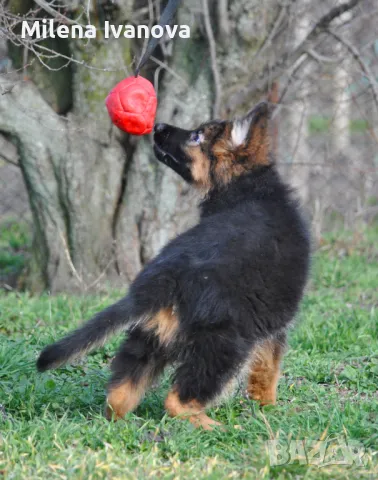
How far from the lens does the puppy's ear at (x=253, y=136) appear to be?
5.29 m

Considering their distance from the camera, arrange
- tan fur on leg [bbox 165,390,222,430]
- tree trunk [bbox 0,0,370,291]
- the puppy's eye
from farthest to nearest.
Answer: tree trunk [bbox 0,0,370,291] → the puppy's eye → tan fur on leg [bbox 165,390,222,430]


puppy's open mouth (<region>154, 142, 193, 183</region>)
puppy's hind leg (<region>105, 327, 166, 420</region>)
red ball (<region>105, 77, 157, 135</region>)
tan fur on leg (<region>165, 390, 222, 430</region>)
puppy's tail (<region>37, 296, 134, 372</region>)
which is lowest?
tan fur on leg (<region>165, 390, 222, 430</region>)

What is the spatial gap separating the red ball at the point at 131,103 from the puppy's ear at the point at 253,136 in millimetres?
673

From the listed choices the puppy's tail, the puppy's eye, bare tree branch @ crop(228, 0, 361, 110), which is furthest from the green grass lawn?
bare tree branch @ crop(228, 0, 361, 110)

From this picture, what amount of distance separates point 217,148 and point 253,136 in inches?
11.5

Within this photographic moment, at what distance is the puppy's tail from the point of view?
13.9ft

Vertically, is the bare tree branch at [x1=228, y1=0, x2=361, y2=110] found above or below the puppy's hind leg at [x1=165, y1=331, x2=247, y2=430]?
above

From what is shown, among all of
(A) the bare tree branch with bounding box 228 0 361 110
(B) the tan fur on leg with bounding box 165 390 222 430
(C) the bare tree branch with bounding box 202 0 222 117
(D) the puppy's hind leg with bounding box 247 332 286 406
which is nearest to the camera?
(B) the tan fur on leg with bounding box 165 390 222 430

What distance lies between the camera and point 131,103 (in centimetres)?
535

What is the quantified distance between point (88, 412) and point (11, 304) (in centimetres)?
309

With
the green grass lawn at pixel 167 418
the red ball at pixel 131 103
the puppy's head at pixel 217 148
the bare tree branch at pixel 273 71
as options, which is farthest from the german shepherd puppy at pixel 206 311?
the bare tree branch at pixel 273 71

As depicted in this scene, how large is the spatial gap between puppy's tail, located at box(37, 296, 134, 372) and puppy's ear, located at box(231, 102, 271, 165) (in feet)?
5.03

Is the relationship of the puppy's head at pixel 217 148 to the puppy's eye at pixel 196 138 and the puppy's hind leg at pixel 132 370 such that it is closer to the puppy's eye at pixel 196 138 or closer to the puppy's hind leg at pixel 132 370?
the puppy's eye at pixel 196 138

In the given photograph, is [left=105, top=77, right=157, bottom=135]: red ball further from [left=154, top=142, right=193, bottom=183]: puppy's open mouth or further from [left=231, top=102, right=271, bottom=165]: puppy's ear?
[left=231, top=102, right=271, bottom=165]: puppy's ear
